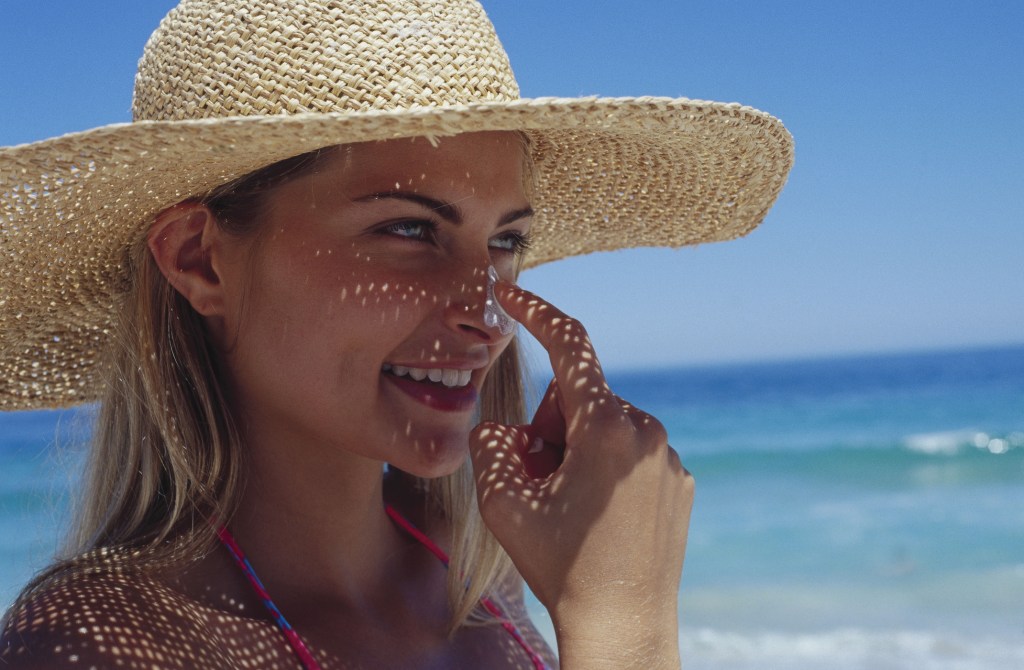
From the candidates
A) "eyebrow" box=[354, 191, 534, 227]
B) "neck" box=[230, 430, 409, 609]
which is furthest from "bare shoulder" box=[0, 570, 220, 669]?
"eyebrow" box=[354, 191, 534, 227]

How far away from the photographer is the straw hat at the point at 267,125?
5.00 ft

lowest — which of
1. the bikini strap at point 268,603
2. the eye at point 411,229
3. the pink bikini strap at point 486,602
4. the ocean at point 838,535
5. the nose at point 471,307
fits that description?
the bikini strap at point 268,603

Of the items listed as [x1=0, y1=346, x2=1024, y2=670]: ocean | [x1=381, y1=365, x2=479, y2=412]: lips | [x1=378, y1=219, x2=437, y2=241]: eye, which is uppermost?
[x1=0, y1=346, x2=1024, y2=670]: ocean

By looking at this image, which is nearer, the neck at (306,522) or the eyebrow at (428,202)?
the eyebrow at (428,202)

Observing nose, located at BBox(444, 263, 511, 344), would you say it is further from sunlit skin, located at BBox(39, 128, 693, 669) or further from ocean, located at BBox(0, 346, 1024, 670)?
ocean, located at BBox(0, 346, 1024, 670)

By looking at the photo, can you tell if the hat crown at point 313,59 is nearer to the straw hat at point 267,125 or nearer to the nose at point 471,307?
the straw hat at point 267,125

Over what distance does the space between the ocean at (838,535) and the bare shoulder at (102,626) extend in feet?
2.41

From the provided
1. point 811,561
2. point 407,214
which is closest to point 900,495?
point 811,561

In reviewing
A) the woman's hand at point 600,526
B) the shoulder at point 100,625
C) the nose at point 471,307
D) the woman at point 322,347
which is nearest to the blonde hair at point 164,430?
the woman at point 322,347

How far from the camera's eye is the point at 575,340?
162 centimetres

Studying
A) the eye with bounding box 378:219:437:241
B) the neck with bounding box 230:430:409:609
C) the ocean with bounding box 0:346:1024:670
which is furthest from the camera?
the ocean with bounding box 0:346:1024:670

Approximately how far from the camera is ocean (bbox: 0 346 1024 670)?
23.5 ft

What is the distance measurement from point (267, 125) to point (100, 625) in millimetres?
803

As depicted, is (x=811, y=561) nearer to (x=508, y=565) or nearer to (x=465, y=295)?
(x=508, y=565)
